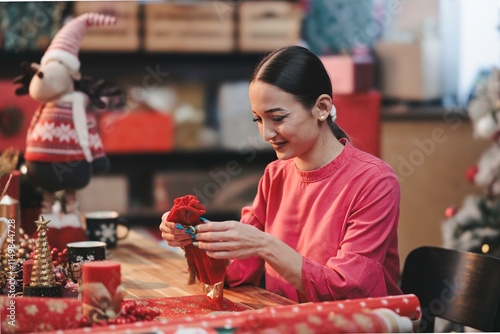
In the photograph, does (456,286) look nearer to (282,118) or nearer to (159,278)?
(282,118)

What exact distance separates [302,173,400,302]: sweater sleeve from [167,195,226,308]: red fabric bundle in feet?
0.57

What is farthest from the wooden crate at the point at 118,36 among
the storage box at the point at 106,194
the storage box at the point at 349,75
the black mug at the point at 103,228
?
the black mug at the point at 103,228

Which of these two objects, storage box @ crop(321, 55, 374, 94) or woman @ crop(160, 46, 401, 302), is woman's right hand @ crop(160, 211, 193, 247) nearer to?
woman @ crop(160, 46, 401, 302)

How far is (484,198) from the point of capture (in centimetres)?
370

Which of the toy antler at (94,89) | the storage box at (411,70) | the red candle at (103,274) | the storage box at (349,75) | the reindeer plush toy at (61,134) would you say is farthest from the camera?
the storage box at (411,70)

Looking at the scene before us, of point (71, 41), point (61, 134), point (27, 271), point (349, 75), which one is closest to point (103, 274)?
point (27, 271)

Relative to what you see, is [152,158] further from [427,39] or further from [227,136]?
[427,39]

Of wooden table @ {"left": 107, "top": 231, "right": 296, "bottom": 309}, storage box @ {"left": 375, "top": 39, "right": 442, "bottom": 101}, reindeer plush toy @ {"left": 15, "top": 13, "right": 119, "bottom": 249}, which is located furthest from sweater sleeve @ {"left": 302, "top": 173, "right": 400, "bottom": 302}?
storage box @ {"left": 375, "top": 39, "right": 442, "bottom": 101}

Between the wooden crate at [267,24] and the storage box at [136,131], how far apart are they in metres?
0.62

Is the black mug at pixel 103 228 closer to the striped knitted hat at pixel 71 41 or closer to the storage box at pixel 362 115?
the striped knitted hat at pixel 71 41

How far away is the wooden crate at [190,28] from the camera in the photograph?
4270mm

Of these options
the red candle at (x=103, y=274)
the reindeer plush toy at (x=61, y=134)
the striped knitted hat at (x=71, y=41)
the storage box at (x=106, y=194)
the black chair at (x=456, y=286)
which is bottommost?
the storage box at (x=106, y=194)

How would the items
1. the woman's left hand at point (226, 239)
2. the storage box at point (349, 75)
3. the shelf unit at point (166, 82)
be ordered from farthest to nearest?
1. the shelf unit at point (166, 82)
2. the storage box at point (349, 75)
3. the woman's left hand at point (226, 239)

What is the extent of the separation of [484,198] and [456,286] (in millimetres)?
1938
